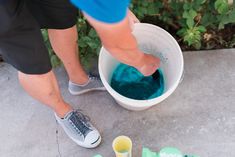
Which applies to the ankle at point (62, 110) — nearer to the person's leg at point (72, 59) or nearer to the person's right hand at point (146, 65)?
the person's leg at point (72, 59)

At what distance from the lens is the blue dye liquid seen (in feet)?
5.84

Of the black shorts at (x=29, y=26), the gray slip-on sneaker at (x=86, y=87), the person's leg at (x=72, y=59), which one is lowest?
the gray slip-on sneaker at (x=86, y=87)

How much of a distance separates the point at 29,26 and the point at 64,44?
36 cm

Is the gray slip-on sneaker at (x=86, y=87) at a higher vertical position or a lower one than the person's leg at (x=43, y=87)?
lower

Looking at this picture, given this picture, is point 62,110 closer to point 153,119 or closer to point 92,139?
point 92,139

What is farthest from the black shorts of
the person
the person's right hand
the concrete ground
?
the concrete ground

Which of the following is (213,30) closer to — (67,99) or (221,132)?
(221,132)

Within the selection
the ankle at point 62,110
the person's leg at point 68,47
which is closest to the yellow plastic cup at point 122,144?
the ankle at point 62,110

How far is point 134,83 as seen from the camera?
5.97 feet

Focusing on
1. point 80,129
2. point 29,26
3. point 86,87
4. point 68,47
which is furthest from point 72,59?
point 29,26

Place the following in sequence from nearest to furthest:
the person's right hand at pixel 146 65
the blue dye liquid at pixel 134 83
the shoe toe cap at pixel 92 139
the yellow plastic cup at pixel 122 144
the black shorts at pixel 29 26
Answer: the black shorts at pixel 29 26 < the person's right hand at pixel 146 65 < the yellow plastic cup at pixel 122 144 < the shoe toe cap at pixel 92 139 < the blue dye liquid at pixel 134 83

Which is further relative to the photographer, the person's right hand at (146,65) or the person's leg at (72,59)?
the person's leg at (72,59)

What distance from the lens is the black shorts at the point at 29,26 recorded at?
44.3 inches

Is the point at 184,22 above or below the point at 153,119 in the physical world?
above
